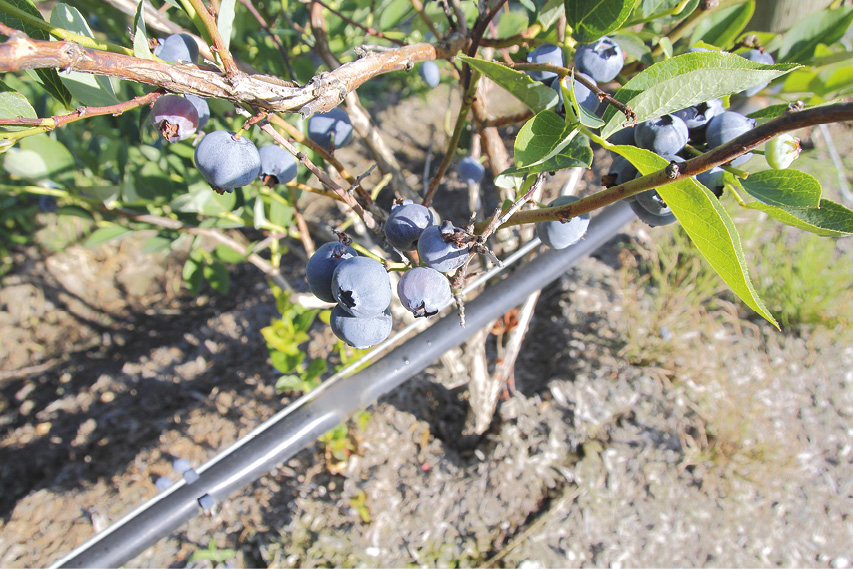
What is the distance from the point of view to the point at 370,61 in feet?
1.59

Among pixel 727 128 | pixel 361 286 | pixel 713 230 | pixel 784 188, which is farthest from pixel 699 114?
pixel 361 286

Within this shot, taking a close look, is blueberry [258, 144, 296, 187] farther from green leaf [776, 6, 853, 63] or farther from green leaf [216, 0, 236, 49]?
green leaf [776, 6, 853, 63]

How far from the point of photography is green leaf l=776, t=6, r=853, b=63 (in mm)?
707

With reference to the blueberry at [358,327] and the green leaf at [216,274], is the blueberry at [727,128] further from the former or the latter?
the green leaf at [216,274]

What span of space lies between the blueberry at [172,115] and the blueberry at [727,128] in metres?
0.55

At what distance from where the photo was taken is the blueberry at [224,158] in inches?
20.1

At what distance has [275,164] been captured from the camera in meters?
0.66

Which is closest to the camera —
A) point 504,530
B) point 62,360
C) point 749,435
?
point 504,530

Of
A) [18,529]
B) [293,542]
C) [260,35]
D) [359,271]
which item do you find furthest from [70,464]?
[359,271]

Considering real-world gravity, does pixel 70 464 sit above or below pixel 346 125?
below

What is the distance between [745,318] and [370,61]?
2106mm

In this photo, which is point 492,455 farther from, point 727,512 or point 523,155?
point 523,155

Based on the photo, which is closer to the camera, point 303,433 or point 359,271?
point 359,271

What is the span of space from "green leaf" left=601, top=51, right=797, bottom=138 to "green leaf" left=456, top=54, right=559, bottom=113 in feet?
0.29
